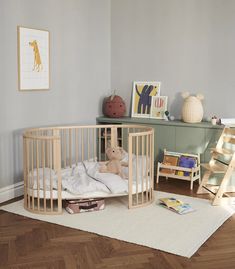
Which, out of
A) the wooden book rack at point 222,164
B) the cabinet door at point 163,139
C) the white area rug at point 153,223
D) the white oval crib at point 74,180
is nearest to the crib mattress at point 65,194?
the white oval crib at point 74,180

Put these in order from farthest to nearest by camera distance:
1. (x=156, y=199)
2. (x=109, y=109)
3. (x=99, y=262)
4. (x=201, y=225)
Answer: (x=109, y=109)
(x=156, y=199)
(x=201, y=225)
(x=99, y=262)

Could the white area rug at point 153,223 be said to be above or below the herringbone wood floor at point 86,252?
above

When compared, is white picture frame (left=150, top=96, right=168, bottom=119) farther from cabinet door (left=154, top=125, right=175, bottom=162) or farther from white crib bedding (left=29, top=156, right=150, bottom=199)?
white crib bedding (left=29, top=156, right=150, bottom=199)

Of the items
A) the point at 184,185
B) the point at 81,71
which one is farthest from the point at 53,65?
the point at 184,185

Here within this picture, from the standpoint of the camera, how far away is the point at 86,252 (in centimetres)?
284

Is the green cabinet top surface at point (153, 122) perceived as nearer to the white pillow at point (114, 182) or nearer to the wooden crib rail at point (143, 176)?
Answer: the wooden crib rail at point (143, 176)

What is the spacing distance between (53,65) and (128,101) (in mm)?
1263

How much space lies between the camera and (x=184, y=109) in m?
4.70

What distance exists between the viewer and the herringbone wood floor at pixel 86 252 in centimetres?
267

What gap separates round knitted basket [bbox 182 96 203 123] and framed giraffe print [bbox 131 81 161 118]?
561 mm

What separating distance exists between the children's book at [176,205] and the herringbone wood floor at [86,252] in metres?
0.39

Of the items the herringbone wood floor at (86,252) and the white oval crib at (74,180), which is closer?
the herringbone wood floor at (86,252)

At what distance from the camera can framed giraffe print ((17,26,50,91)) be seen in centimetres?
405

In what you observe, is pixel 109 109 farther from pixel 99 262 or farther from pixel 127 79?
pixel 99 262
